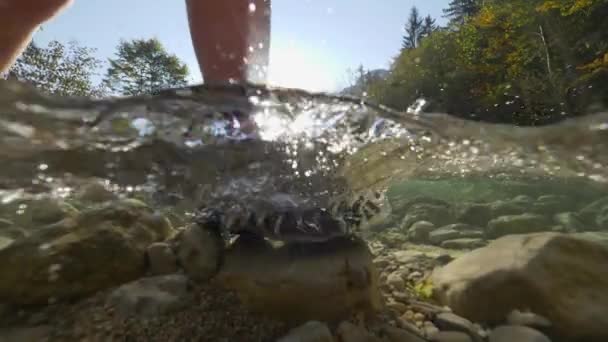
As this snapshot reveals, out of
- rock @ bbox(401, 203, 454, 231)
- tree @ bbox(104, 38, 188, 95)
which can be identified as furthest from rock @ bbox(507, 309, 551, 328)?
tree @ bbox(104, 38, 188, 95)

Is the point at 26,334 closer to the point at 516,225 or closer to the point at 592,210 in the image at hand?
the point at 516,225

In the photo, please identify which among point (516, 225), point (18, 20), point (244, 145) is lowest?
point (516, 225)

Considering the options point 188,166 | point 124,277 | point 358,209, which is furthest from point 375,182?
point 124,277

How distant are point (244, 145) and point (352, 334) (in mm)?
1198

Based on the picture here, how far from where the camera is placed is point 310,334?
1.66 meters

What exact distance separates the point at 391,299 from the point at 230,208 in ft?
4.36

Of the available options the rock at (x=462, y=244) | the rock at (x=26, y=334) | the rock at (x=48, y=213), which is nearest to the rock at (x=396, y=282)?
the rock at (x=26, y=334)

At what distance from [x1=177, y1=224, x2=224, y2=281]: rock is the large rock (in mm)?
1618

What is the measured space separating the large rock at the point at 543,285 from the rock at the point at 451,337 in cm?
26

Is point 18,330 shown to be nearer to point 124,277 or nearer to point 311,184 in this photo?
point 124,277

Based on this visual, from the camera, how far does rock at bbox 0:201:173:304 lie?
2.05 m

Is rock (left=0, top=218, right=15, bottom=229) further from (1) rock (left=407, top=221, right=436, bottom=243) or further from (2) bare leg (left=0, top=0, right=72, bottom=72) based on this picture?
(1) rock (left=407, top=221, right=436, bottom=243)

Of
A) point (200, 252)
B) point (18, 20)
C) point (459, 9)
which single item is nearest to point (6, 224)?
point (200, 252)

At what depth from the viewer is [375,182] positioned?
103 inches
